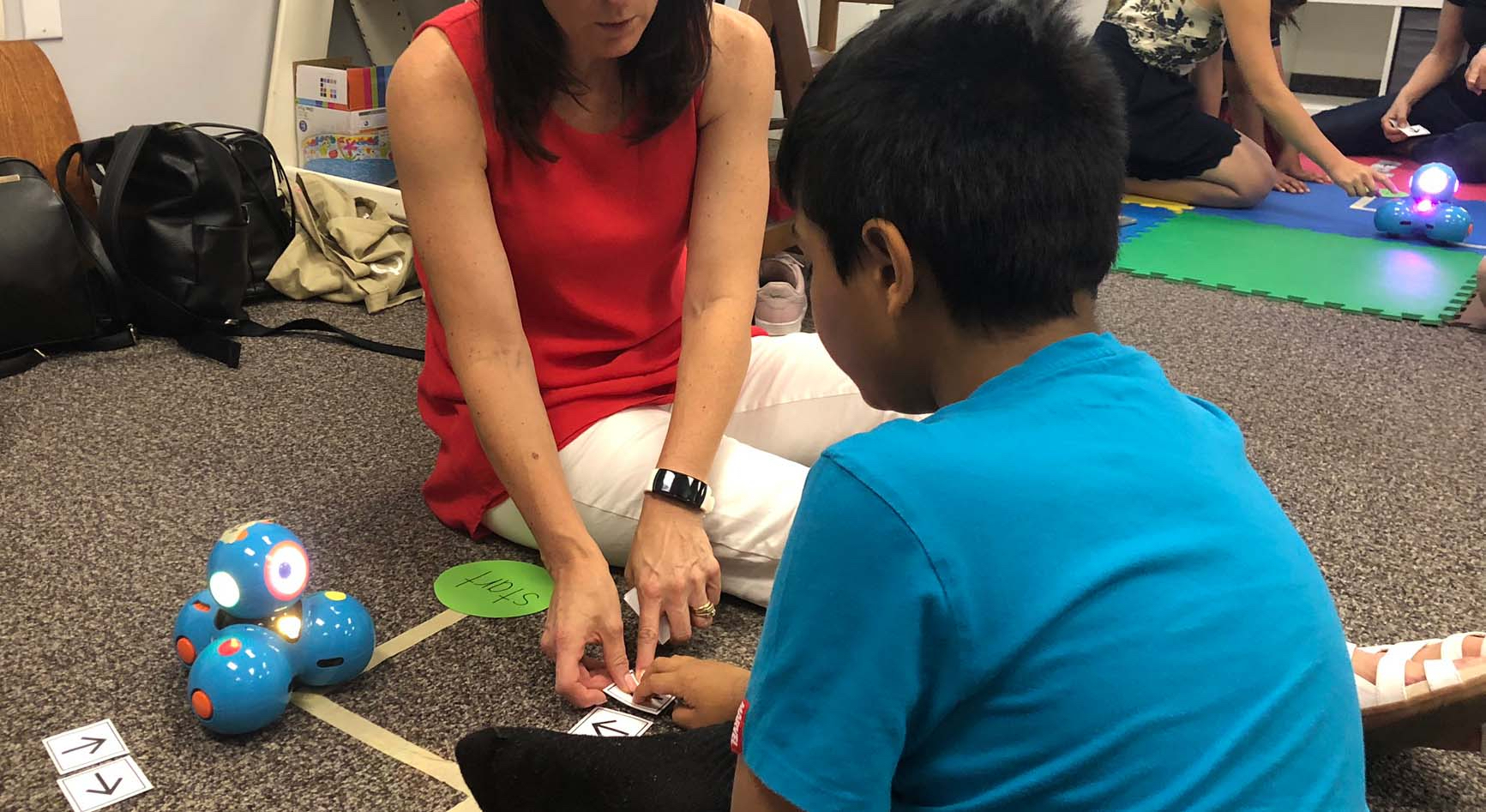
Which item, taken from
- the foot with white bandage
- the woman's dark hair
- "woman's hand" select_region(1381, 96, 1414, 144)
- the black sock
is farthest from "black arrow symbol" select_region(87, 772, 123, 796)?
"woman's hand" select_region(1381, 96, 1414, 144)

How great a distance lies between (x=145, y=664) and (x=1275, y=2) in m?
2.85

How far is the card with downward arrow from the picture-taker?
89cm

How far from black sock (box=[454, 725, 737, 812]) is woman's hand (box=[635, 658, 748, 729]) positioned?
0.28 ft

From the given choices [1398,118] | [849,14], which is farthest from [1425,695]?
[849,14]

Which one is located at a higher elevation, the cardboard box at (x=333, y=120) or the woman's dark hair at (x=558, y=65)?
the woman's dark hair at (x=558, y=65)

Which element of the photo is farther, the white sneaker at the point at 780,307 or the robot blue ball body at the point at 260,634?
the white sneaker at the point at 780,307

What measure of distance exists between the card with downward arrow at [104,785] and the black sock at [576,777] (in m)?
0.27

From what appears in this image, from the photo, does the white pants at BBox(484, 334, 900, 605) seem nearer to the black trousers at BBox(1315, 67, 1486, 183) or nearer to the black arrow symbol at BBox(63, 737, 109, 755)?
the black arrow symbol at BBox(63, 737, 109, 755)

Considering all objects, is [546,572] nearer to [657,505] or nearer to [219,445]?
[657,505]

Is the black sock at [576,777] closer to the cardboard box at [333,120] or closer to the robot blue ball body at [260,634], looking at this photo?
the robot blue ball body at [260,634]

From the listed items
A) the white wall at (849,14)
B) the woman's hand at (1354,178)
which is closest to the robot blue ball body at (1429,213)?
the woman's hand at (1354,178)

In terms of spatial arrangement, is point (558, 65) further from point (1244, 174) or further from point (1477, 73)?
point (1477, 73)

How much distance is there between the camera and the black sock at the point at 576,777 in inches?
33.4

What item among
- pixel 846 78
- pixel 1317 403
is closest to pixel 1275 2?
pixel 1317 403
